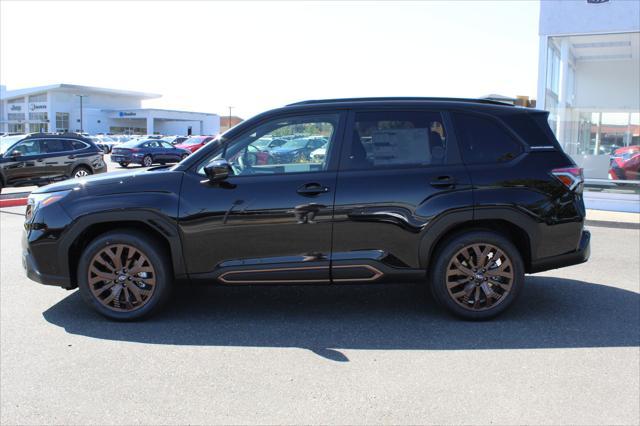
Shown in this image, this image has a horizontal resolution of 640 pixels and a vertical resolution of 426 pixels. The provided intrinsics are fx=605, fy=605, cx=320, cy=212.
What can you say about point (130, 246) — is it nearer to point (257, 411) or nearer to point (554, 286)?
point (257, 411)

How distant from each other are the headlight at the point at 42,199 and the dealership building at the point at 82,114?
99.5 m

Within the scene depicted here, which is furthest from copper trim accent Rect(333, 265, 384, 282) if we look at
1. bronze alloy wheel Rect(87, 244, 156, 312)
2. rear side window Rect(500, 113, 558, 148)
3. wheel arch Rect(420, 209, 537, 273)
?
rear side window Rect(500, 113, 558, 148)

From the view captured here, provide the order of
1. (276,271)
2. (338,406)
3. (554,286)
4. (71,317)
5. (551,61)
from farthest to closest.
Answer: (551,61)
(554,286)
(71,317)
(276,271)
(338,406)

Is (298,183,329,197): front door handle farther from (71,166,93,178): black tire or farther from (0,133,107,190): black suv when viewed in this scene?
(71,166,93,178): black tire

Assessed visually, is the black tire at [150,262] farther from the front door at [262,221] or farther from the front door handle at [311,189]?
the front door handle at [311,189]

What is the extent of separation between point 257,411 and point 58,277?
8.29 ft

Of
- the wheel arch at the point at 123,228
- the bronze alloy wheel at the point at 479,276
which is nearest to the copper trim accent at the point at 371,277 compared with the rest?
the bronze alloy wheel at the point at 479,276

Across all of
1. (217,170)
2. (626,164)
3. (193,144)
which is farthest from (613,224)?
(193,144)

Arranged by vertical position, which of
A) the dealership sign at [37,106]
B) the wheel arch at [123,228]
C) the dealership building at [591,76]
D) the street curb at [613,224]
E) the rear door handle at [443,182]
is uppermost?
the dealership sign at [37,106]

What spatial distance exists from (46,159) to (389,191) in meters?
14.5

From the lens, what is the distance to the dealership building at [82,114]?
333ft

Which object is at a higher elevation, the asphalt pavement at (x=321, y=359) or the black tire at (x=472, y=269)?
the black tire at (x=472, y=269)

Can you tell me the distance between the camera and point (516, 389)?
3938mm

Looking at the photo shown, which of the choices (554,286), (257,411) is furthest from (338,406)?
(554,286)
